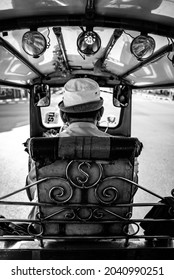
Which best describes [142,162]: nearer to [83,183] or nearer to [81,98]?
[81,98]

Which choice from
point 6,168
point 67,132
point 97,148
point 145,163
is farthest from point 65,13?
point 145,163

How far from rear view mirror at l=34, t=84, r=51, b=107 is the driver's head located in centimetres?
235

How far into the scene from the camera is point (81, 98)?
2.16 meters

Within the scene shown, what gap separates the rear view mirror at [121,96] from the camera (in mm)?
4621

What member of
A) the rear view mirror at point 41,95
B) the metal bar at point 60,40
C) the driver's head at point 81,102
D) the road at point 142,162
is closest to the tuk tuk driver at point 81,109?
the driver's head at point 81,102

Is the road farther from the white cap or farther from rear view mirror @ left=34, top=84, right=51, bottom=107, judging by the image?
the white cap

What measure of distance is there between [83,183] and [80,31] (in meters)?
1.93

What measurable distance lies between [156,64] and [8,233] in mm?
3068

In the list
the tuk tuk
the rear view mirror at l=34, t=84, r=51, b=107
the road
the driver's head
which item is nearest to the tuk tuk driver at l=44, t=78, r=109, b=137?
the driver's head

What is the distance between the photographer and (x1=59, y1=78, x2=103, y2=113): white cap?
7.13ft

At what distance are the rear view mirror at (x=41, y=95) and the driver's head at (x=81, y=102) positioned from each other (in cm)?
235

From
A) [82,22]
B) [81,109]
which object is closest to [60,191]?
[81,109]

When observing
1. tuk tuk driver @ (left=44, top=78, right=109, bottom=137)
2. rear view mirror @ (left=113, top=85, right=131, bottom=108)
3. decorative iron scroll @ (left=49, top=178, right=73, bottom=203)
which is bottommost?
decorative iron scroll @ (left=49, top=178, right=73, bottom=203)
